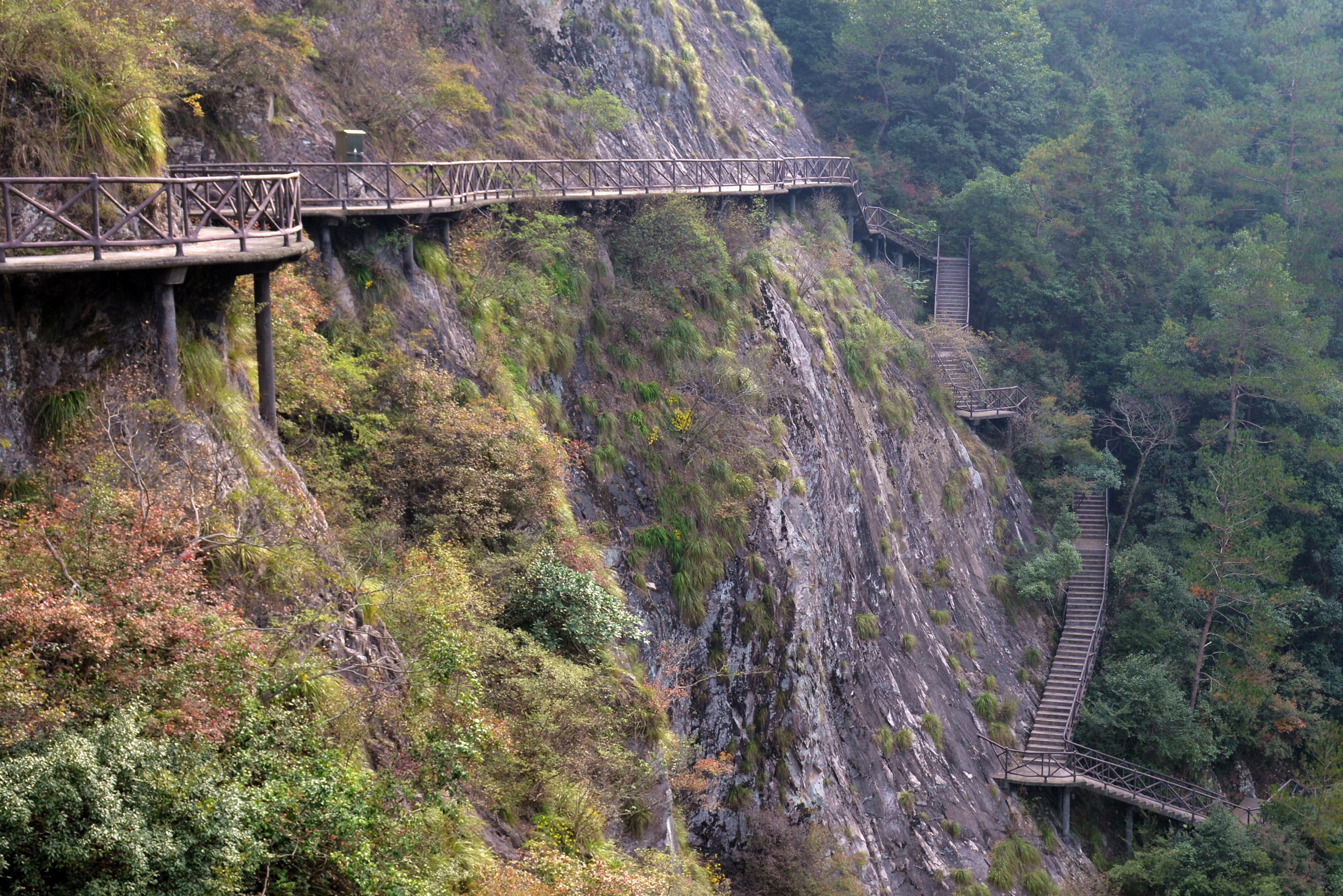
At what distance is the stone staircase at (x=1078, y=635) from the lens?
26125mm

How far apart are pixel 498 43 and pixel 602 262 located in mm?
7257

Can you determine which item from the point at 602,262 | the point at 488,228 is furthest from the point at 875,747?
the point at 488,228

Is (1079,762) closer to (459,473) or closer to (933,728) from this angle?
(933,728)

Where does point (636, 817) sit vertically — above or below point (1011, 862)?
above

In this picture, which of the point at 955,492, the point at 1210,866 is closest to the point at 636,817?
the point at 1210,866

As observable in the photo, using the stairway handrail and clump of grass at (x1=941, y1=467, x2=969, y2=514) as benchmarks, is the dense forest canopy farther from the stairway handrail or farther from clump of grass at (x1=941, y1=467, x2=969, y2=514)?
clump of grass at (x1=941, y1=467, x2=969, y2=514)

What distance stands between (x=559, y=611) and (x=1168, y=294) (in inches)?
1271

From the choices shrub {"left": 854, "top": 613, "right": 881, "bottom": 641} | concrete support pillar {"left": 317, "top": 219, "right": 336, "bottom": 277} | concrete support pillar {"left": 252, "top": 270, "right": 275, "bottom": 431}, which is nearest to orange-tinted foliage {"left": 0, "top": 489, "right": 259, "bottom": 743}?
concrete support pillar {"left": 252, "top": 270, "right": 275, "bottom": 431}

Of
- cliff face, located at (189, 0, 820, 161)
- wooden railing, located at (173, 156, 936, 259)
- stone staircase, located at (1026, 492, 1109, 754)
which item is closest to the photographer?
wooden railing, located at (173, 156, 936, 259)

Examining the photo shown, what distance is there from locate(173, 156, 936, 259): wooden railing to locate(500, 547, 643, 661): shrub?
20.1 ft

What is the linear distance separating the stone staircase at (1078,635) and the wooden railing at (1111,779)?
391mm

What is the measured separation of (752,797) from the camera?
18281mm

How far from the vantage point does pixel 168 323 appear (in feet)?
31.0

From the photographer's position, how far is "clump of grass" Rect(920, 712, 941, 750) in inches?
902
